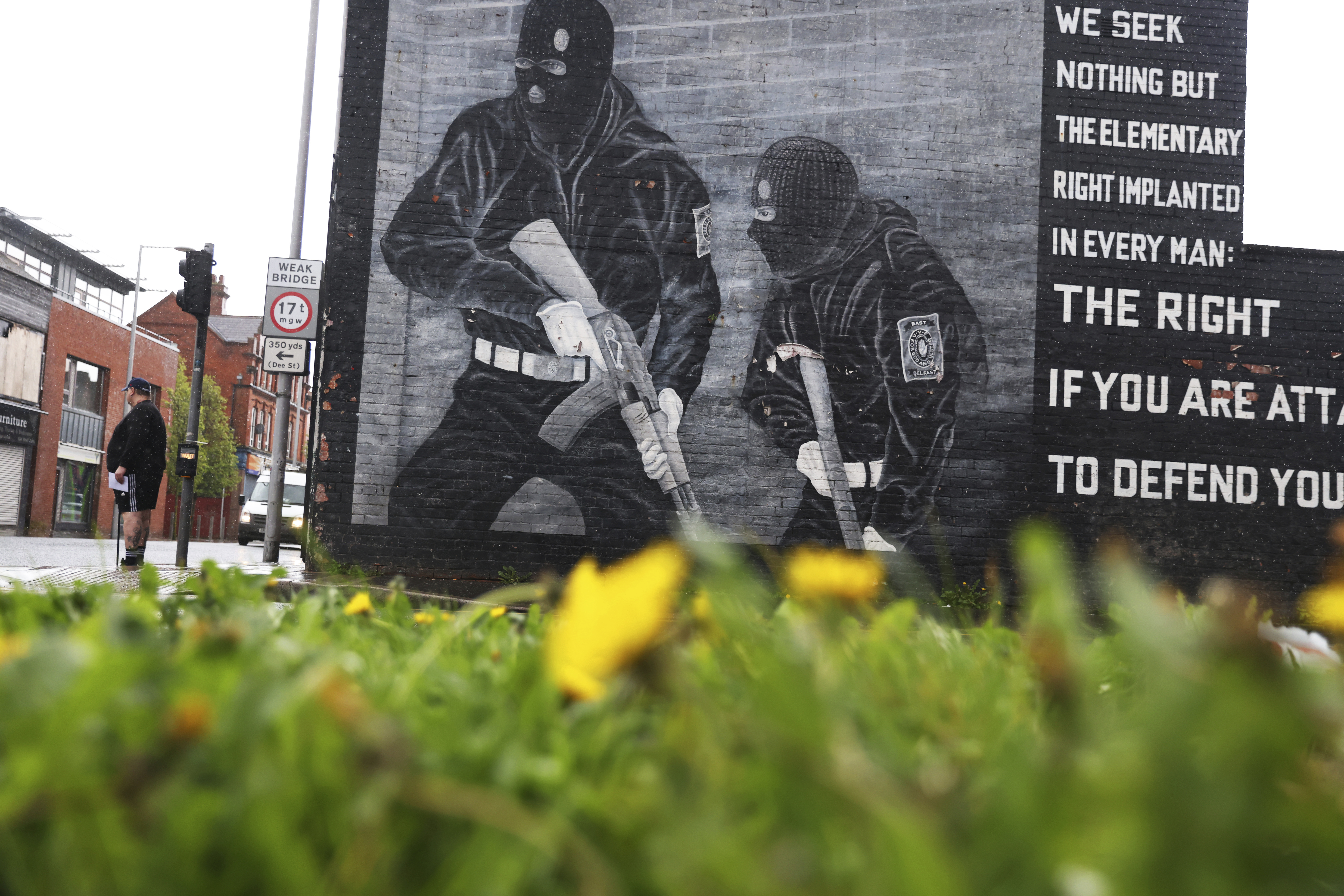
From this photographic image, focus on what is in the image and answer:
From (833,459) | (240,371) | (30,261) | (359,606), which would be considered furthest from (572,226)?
(240,371)

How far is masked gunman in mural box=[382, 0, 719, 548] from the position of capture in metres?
8.59

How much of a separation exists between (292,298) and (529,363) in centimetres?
247

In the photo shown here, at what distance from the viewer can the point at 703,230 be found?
8.79 m

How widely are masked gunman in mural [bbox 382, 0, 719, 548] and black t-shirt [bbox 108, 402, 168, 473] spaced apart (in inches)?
124

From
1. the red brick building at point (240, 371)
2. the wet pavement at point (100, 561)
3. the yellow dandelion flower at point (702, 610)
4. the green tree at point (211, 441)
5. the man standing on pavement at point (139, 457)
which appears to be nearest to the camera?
the yellow dandelion flower at point (702, 610)

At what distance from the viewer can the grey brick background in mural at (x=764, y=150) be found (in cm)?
863

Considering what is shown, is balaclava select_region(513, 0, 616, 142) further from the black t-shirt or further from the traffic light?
the black t-shirt

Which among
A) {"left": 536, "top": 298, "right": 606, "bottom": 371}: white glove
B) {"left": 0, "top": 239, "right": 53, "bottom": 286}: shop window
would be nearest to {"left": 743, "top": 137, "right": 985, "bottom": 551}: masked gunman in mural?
{"left": 536, "top": 298, "right": 606, "bottom": 371}: white glove

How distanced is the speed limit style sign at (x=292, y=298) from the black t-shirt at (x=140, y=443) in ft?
4.98

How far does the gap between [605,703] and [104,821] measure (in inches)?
11.1

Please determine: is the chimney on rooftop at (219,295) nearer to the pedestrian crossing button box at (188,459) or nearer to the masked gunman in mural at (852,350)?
the pedestrian crossing button box at (188,459)

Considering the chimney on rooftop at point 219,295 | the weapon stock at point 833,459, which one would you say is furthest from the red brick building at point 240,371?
the weapon stock at point 833,459

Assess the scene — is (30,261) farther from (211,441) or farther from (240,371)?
(240,371)

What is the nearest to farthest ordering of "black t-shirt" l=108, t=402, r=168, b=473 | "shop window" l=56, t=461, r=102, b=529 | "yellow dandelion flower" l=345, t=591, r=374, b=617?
"yellow dandelion flower" l=345, t=591, r=374, b=617, "black t-shirt" l=108, t=402, r=168, b=473, "shop window" l=56, t=461, r=102, b=529
